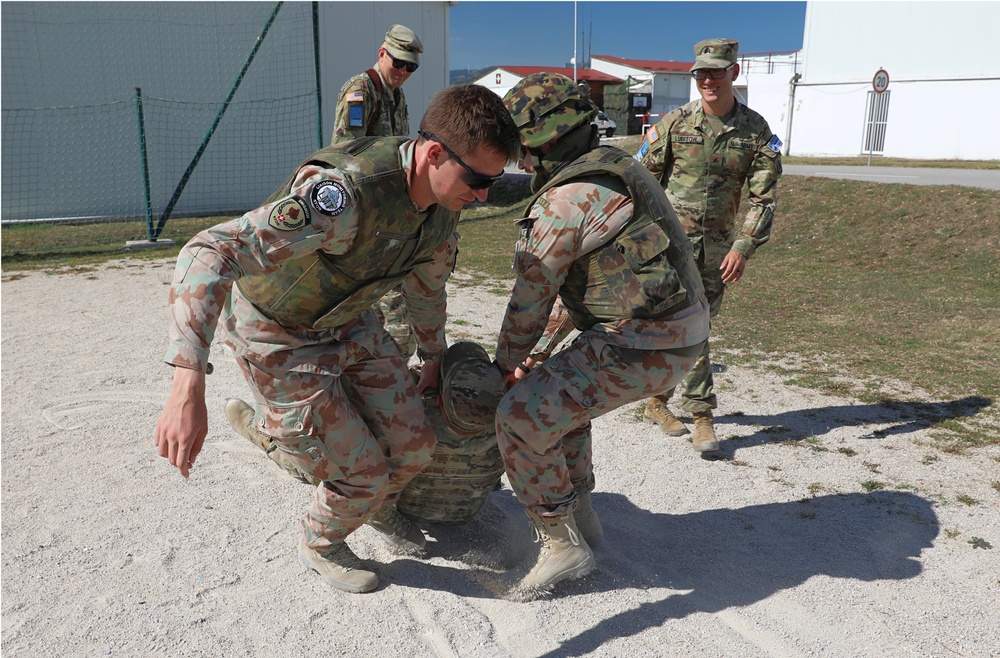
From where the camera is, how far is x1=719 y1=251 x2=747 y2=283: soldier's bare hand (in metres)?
4.55

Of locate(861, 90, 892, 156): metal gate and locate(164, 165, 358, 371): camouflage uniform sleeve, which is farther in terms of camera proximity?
locate(861, 90, 892, 156): metal gate

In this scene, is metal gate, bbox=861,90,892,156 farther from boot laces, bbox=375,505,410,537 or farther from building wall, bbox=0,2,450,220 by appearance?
boot laces, bbox=375,505,410,537

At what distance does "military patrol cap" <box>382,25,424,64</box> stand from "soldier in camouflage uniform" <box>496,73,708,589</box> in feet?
9.25

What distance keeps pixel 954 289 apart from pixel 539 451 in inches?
291

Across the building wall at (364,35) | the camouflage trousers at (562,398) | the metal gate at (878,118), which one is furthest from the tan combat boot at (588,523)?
the metal gate at (878,118)

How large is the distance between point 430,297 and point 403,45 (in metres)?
2.92

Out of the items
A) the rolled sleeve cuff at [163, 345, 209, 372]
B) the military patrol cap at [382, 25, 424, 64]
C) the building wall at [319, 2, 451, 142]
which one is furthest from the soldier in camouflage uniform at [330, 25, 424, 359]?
the building wall at [319, 2, 451, 142]

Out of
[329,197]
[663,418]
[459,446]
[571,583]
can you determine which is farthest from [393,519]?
[663,418]

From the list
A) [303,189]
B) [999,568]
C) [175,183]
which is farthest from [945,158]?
[303,189]

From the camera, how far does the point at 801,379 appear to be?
5762 millimetres

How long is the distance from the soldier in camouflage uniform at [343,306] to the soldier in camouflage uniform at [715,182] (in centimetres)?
196

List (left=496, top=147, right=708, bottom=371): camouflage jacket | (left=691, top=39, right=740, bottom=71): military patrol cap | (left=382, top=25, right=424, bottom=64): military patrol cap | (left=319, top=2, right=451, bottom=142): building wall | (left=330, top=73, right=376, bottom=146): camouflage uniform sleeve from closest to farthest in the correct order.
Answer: (left=496, top=147, right=708, bottom=371): camouflage jacket < (left=691, top=39, right=740, bottom=71): military patrol cap < (left=330, top=73, right=376, bottom=146): camouflage uniform sleeve < (left=382, top=25, right=424, bottom=64): military patrol cap < (left=319, top=2, right=451, bottom=142): building wall

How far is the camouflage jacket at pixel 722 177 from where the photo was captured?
183 inches

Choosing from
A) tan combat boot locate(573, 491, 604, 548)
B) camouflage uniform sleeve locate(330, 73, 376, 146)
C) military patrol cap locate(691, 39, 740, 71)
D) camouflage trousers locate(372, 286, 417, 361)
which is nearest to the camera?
tan combat boot locate(573, 491, 604, 548)
